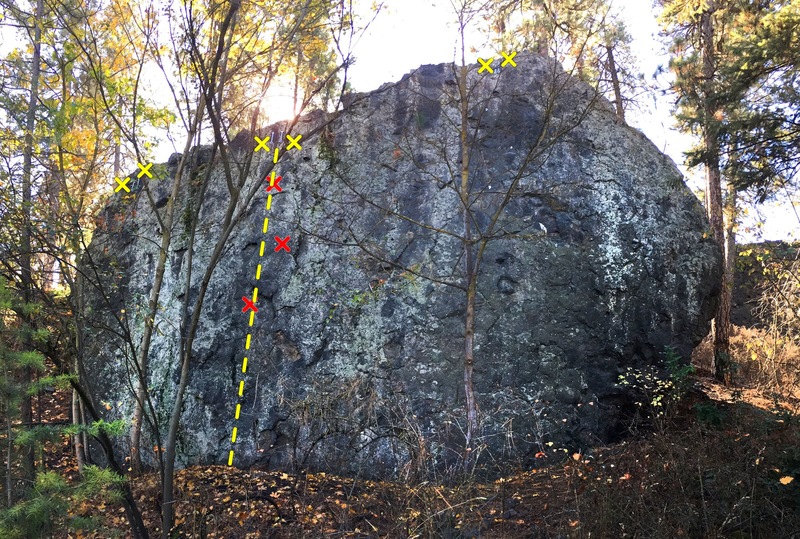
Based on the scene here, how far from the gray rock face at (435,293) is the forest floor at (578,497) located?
1.86 ft

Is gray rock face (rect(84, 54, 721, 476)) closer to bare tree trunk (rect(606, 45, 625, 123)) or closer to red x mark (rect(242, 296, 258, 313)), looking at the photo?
Answer: red x mark (rect(242, 296, 258, 313))

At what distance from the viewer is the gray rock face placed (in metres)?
6.64

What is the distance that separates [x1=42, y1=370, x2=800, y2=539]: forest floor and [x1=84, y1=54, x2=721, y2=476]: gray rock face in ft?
1.86

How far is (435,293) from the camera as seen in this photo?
23.4 feet

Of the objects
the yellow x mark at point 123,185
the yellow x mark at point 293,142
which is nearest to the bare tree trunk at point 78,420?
the yellow x mark at point 123,185

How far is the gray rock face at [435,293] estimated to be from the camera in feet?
21.8

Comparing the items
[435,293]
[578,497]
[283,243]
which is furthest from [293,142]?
[578,497]

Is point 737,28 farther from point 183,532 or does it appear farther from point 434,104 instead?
point 183,532

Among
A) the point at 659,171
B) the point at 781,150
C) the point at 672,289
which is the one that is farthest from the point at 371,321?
the point at 781,150

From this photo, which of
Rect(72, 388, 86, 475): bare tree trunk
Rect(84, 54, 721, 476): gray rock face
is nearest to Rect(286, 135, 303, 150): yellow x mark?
Rect(84, 54, 721, 476): gray rock face

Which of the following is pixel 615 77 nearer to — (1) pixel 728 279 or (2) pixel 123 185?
(1) pixel 728 279

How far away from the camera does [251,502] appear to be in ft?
19.6

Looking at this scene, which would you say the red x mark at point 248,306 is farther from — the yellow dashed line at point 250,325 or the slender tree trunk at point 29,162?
the slender tree trunk at point 29,162

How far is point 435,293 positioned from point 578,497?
116 inches
